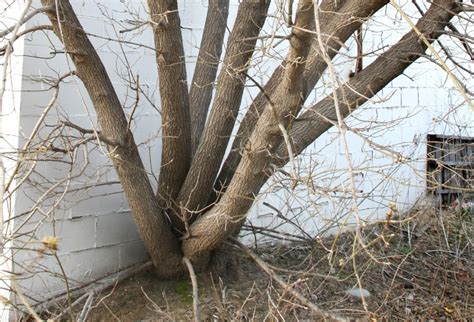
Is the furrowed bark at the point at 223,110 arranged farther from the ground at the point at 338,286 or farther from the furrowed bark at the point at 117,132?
the ground at the point at 338,286

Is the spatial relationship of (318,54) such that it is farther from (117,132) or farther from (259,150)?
(117,132)

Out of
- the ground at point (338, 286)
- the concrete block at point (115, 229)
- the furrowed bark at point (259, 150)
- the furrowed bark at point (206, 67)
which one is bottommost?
the ground at point (338, 286)

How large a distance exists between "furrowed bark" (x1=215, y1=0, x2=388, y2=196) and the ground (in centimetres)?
75

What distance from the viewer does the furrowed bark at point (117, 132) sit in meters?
4.05

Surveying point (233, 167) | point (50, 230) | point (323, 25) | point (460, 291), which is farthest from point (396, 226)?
point (50, 230)

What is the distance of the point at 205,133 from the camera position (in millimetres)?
4582

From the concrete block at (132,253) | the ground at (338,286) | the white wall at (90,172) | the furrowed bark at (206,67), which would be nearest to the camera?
the white wall at (90,172)

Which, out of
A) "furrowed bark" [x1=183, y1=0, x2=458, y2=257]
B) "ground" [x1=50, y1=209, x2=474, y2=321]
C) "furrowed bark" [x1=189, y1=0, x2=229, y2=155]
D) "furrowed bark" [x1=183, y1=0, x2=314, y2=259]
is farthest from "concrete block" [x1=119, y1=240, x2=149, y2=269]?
"furrowed bark" [x1=189, y1=0, x2=229, y2=155]

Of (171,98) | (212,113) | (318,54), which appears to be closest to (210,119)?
(212,113)

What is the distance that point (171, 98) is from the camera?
441cm

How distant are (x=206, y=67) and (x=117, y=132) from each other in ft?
2.97

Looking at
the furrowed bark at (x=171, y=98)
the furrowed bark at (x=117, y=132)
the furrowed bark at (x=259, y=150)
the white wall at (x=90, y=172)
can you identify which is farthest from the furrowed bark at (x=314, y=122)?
the furrowed bark at (x=171, y=98)

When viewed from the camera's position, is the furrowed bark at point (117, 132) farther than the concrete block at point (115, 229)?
No

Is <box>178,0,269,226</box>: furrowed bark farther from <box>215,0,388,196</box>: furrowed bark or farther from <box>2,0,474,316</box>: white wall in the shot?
<box>2,0,474,316</box>: white wall
